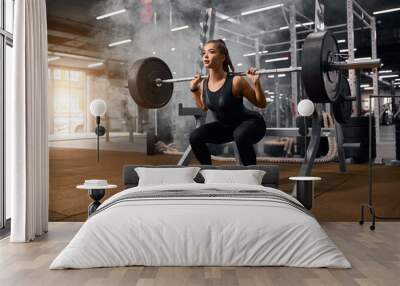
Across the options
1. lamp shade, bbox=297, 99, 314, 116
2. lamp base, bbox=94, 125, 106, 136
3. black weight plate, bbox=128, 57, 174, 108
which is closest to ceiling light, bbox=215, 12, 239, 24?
black weight plate, bbox=128, 57, 174, 108

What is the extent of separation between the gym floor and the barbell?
0.63 m

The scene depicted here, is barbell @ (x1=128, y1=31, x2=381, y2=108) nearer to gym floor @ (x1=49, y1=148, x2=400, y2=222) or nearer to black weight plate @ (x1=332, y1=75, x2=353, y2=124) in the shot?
black weight plate @ (x1=332, y1=75, x2=353, y2=124)

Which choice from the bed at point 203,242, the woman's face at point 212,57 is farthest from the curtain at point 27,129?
the woman's face at point 212,57

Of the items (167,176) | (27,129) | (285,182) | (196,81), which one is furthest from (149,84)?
(285,182)

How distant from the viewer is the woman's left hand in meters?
4.29

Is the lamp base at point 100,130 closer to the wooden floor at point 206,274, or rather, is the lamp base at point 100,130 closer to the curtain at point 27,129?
the curtain at point 27,129

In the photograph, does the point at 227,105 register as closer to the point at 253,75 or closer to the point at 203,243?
the point at 253,75

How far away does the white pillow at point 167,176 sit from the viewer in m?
4.16

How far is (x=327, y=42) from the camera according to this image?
394 centimetres

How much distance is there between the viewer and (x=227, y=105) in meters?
4.38

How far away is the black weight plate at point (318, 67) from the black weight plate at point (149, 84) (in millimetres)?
1415

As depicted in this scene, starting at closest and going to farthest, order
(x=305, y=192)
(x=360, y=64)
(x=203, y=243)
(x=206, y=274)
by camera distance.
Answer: (x=206, y=274) < (x=203, y=243) < (x=360, y=64) < (x=305, y=192)

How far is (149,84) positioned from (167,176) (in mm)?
987

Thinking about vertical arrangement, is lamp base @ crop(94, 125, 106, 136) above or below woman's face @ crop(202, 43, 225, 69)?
below
